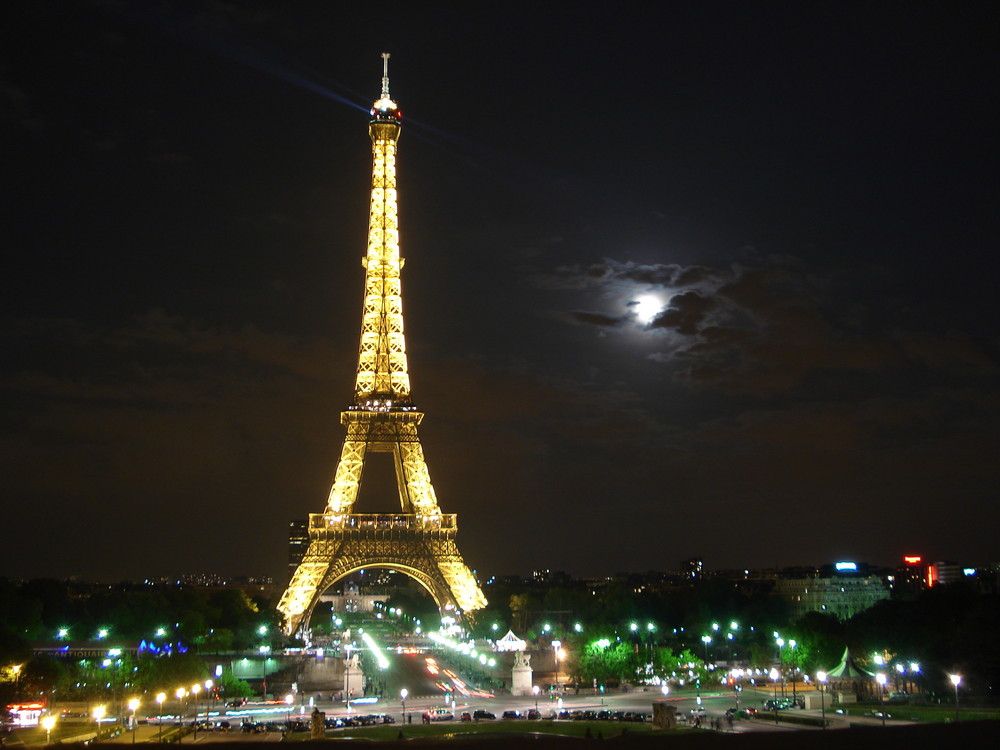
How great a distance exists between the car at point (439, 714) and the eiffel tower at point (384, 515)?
36.3 meters

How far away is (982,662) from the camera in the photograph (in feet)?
173

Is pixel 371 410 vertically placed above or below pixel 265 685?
above

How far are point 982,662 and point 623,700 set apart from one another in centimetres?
1984

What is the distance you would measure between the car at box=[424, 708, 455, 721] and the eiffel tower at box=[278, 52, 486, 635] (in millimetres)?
36321

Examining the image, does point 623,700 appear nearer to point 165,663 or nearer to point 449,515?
point 165,663

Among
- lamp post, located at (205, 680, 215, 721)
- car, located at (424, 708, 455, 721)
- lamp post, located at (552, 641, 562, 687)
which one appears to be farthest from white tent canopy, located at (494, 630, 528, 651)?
lamp post, located at (205, 680, 215, 721)

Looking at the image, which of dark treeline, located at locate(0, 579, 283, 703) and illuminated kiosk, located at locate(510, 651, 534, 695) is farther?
illuminated kiosk, located at locate(510, 651, 534, 695)

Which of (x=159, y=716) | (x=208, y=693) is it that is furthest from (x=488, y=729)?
(x=208, y=693)

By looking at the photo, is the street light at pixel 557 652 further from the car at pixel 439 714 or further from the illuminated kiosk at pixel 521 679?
the car at pixel 439 714

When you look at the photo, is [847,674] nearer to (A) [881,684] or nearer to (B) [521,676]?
(A) [881,684]

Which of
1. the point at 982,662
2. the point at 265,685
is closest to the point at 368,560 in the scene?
the point at 265,685

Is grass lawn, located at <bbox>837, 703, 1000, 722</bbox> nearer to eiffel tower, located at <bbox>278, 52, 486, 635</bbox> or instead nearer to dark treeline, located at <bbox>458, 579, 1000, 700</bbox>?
dark treeline, located at <bbox>458, 579, 1000, 700</bbox>

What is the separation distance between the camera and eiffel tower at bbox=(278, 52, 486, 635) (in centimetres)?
8794

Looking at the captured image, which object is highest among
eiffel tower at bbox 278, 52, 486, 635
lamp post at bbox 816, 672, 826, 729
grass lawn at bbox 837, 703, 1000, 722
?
eiffel tower at bbox 278, 52, 486, 635
